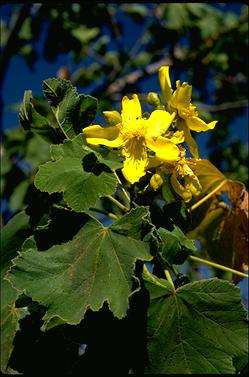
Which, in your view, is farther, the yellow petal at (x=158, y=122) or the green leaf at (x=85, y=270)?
the yellow petal at (x=158, y=122)

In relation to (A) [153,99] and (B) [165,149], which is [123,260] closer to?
(B) [165,149]

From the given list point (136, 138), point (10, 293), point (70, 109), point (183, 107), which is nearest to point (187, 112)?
point (183, 107)

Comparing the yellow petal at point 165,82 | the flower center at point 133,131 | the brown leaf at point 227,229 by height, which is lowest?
the brown leaf at point 227,229

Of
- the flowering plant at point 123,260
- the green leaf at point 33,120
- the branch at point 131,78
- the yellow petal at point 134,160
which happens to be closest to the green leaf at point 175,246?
the flowering plant at point 123,260

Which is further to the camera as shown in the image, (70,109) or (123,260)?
(70,109)

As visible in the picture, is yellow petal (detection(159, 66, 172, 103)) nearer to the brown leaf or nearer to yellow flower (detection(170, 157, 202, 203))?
yellow flower (detection(170, 157, 202, 203))

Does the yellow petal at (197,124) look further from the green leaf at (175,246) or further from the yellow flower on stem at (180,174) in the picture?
the green leaf at (175,246)

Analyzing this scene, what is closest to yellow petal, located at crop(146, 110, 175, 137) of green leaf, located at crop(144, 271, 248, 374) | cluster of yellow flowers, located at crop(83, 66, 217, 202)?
cluster of yellow flowers, located at crop(83, 66, 217, 202)
